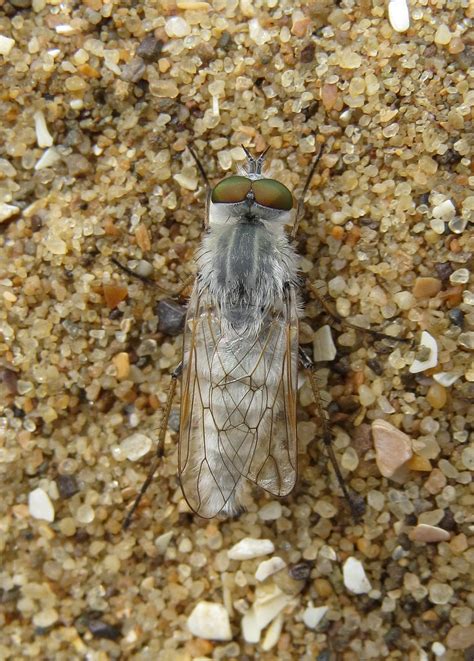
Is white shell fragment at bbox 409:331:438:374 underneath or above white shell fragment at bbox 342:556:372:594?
above

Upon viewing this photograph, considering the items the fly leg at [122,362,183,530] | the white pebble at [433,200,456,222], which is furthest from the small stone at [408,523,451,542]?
the white pebble at [433,200,456,222]

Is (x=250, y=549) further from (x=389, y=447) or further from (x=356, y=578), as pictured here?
(x=389, y=447)

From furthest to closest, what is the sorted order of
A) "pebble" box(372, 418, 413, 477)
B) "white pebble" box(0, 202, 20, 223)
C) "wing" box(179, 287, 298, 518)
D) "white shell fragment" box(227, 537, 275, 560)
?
"white pebble" box(0, 202, 20, 223)
"white shell fragment" box(227, 537, 275, 560)
"pebble" box(372, 418, 413, 477)
"wing" box(179, 287, 298, 518)

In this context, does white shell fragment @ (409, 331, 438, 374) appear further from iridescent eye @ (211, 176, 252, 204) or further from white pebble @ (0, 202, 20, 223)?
white pebble @ (0, 202, 20, 223)

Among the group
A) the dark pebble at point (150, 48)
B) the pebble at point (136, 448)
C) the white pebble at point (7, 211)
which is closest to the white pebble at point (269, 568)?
the pebble at point (136, 448)

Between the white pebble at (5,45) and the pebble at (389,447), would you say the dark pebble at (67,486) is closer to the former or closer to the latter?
the pebble at (389,447)

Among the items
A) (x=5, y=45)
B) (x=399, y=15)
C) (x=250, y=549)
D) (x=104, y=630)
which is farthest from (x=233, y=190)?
(x=104, y=630)
